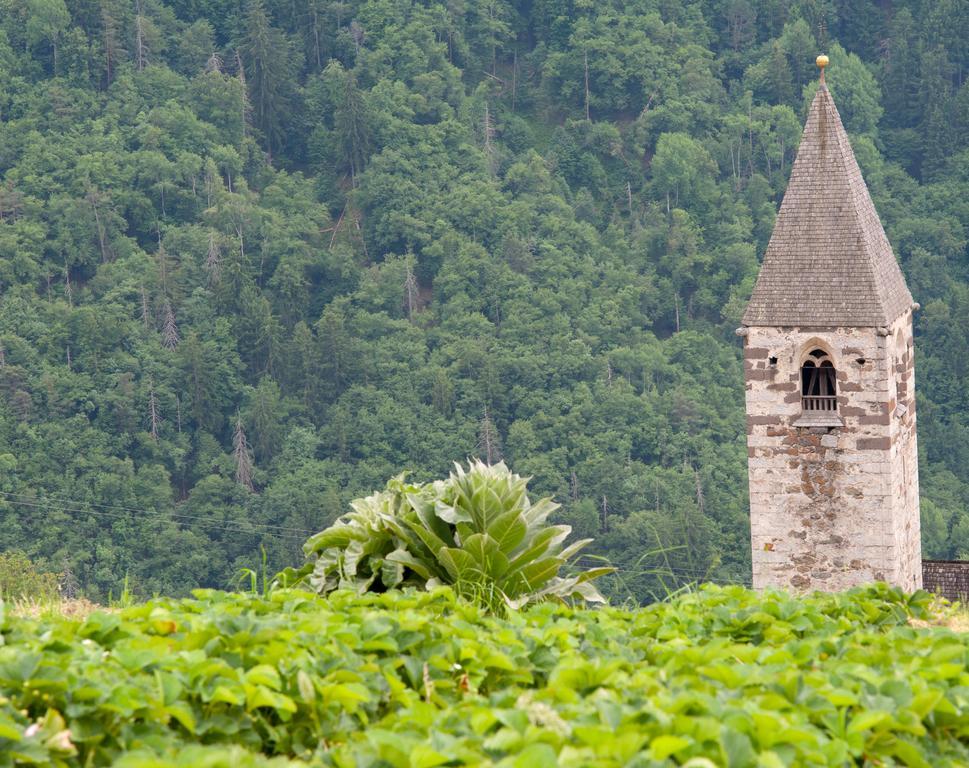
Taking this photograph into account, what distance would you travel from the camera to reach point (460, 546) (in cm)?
939

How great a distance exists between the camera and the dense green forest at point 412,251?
65125 mm

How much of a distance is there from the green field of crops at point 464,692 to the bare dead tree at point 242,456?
201ft

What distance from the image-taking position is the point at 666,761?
568 cm

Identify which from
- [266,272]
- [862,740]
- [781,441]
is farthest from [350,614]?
[266,272]

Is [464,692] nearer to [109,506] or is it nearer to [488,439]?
[109,506]

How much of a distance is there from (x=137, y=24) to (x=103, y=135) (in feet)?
24.0

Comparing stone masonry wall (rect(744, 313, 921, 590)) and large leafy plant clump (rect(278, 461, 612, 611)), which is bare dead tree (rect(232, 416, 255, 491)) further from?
large leafy plant clump (rect(278, 461, 612, 611))

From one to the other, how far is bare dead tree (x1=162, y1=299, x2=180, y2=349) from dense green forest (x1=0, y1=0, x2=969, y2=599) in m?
0.40

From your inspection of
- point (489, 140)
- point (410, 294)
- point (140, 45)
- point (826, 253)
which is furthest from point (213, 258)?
point (826, 253)

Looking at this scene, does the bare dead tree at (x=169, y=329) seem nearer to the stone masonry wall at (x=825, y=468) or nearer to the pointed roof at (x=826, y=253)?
the pointed roof at (x=826, y=253)

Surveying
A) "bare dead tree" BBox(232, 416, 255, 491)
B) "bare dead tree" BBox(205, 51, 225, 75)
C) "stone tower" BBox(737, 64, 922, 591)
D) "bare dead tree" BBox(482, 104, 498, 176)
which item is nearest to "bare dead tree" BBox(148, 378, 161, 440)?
"bare dead tree" BBox(232, 416, 255, 491)

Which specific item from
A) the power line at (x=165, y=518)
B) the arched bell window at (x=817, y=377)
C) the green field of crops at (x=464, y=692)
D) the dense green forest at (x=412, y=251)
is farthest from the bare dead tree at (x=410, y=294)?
the green field of crops at (x=464, y=692)

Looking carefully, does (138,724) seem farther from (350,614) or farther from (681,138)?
(681,138)

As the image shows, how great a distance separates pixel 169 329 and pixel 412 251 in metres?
11.1
